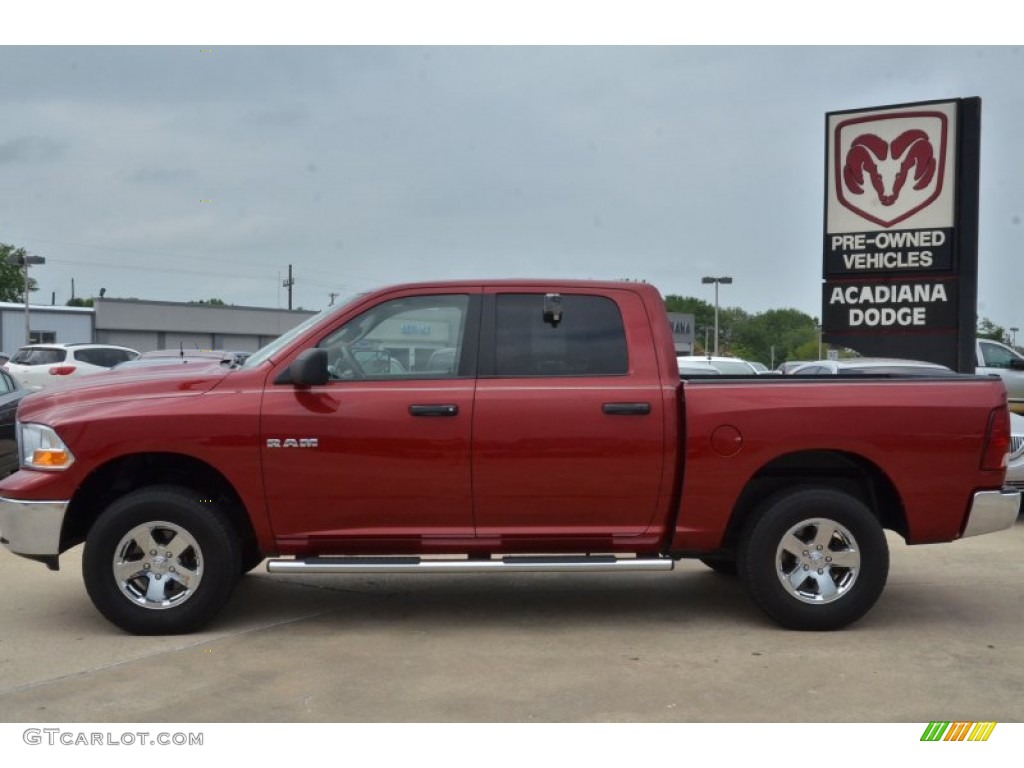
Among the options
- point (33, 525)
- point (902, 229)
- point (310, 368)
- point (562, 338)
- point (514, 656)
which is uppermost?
point (902, 229)

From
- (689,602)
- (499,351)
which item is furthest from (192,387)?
(689,602)

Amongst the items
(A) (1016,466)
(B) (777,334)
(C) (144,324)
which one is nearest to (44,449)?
(A) (1016,466)

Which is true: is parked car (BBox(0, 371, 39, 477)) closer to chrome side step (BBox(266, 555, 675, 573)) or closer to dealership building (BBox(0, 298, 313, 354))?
chrome side step (BBox(266, 555, 675, 573))

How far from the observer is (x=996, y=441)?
19.5ft

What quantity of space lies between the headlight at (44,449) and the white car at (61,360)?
1972cm

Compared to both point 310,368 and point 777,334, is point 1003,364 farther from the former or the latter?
point 777,334

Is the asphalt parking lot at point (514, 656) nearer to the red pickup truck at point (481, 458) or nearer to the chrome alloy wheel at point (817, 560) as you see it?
the chrome alloy wheel at point (817, 560)

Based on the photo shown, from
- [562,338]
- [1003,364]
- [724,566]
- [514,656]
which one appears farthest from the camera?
[1003,364]

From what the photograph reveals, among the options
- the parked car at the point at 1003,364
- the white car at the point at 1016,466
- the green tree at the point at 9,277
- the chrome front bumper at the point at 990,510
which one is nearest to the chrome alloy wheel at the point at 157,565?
the chrome front bumper at the point at 990,510

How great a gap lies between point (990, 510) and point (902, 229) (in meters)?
10.4

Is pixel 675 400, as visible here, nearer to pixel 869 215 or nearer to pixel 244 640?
pixel 244 640

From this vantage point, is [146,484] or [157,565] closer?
[157,565]

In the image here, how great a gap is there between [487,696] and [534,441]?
1460 mm

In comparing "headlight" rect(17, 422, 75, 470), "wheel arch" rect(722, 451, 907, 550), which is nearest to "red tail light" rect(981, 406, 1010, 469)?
"wheel arch" rect(722, 451, 907, 550)
